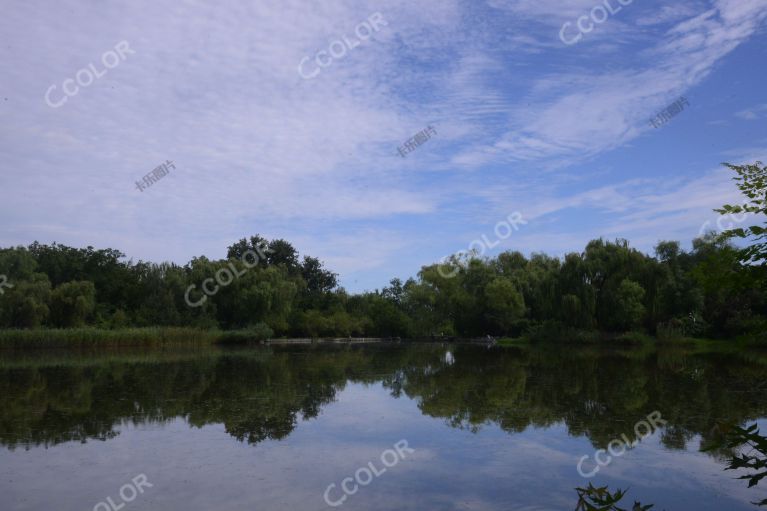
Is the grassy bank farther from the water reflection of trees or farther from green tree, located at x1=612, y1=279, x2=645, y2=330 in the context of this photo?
green tree, located at x1=612, y1=279, x2=645, y2=330

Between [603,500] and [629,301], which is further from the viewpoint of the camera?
[629,301]

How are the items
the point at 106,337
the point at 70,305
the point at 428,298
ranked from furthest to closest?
the point at 428,298
the point at 70,305
the point at 106,337

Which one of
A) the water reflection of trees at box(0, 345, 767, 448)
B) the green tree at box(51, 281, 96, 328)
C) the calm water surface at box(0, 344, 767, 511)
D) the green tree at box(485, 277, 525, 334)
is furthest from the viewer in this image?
the green tree at box(485, 277, 525, 334)

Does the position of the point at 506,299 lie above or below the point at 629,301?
above

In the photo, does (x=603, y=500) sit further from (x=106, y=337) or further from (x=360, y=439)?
(x=106, y=337)

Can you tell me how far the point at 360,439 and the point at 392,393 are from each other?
590 cm

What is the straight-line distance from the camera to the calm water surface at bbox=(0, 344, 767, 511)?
6.61m

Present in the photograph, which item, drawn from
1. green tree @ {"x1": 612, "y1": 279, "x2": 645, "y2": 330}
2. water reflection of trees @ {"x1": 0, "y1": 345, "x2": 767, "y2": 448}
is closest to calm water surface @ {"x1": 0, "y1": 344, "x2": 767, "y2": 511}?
water reflection of trees @ {"x1": 0, "y1": 345, "x2": 767, "y2": 448}

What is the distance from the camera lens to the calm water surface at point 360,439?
661 centimetres

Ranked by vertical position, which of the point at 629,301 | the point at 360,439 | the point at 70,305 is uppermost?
the point at 70,305

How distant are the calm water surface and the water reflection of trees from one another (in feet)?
0.26

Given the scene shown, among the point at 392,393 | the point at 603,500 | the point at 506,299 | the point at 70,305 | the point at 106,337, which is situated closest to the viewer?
the point at 603,500

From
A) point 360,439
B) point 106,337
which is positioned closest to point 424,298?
point 106,337

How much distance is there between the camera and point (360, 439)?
32.0 feet
